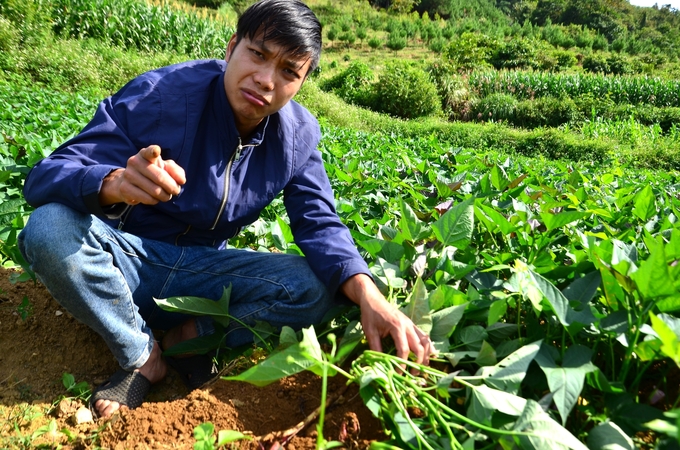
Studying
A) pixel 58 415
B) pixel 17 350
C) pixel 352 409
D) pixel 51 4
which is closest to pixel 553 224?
pixel 352 409

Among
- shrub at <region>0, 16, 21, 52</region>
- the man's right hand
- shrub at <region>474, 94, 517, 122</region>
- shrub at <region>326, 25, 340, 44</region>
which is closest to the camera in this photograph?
the man's right hand

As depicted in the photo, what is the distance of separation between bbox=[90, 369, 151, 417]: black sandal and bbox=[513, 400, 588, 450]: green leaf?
3.77 feet

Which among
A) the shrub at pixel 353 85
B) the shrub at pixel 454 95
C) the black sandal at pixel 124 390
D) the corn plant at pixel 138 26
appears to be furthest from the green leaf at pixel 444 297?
the shrub at pixel 454 95

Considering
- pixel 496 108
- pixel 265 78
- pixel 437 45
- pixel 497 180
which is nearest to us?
pixel 265 78

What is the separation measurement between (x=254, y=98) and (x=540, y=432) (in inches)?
50.5

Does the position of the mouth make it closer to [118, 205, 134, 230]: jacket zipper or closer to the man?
the man

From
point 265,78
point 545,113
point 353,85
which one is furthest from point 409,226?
point 353,85

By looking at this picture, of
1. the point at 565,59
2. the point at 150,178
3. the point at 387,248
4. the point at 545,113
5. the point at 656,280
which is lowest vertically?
the point at 545,113

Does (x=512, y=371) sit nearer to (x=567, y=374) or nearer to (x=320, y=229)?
(x=567, y=374)

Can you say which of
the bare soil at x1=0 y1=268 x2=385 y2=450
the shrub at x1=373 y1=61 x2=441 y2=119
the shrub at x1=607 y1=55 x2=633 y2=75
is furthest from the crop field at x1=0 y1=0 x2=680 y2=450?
the shrub at x1=607 y1=55 x2=633 y2=75

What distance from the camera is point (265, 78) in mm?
1618

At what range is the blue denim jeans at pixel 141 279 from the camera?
138 centimetres

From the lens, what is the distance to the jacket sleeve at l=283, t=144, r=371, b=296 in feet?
4.99

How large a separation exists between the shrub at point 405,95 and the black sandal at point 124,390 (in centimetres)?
1449
